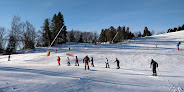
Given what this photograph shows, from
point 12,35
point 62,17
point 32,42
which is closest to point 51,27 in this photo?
point 62,17

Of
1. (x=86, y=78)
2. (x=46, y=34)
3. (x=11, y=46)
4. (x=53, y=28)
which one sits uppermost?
(x=53, y=28)

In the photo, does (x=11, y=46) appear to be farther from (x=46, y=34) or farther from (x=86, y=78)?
(x=86, y=78)

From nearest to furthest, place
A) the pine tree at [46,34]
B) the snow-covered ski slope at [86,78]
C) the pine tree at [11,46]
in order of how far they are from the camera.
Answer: the snow-covered ski slope at [86,78] < the pine tree at [11,46] < the pine tree at [46,34]

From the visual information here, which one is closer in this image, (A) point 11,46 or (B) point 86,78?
(B) point 86,78

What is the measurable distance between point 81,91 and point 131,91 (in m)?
2.68

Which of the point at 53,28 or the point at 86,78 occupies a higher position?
the point at 53,28

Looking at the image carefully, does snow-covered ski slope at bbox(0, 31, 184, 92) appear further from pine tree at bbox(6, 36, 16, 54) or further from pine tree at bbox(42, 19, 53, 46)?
pine tree at bbox(42, 19, 53, 46)

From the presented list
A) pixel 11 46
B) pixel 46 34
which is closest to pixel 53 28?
pixel 46 34

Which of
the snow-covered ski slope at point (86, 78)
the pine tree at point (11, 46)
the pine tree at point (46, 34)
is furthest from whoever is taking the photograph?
the pine tree at point (46, 34)

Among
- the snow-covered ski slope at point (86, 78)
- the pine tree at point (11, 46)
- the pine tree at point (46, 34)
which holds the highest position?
the pine tree at point (46, 34)

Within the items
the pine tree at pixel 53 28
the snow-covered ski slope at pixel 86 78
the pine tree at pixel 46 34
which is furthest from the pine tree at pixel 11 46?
the snow-covered ski slope at pixel 86 78

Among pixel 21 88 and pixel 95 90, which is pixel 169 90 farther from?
pixel 21 88

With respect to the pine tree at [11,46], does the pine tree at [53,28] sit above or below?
above

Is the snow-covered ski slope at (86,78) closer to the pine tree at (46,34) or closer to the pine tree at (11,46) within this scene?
the pine tree at (11,46)
